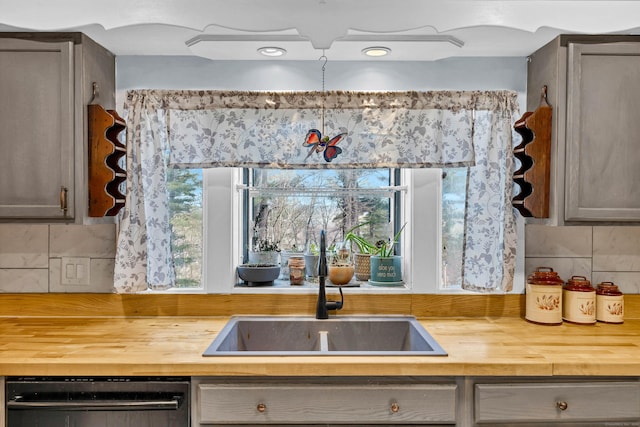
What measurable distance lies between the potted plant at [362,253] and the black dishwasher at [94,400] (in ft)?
3.61

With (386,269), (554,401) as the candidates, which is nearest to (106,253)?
(386,269)

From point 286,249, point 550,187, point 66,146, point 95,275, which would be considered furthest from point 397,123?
point 95,275

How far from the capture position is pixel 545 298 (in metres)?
2.06

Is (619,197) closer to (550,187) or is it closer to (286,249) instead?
(550,187)

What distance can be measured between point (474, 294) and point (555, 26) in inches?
46.4

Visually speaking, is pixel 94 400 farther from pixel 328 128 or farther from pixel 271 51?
pixel 271 51

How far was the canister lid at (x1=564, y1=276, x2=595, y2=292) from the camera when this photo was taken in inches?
81.5

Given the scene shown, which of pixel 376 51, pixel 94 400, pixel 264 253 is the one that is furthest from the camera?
pixel 264 253

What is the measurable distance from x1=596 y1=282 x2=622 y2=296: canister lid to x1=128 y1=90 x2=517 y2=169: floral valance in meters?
0.82

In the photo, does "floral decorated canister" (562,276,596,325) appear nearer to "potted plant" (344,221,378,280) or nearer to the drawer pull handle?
"potted plant" (344,221,378,280)

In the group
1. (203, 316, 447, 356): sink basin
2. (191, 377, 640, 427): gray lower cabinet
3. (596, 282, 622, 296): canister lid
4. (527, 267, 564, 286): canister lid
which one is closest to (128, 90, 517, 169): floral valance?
(527, 267, 564, 286): canister lid

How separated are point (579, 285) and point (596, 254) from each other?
0.24 meters

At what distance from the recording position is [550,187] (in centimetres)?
195

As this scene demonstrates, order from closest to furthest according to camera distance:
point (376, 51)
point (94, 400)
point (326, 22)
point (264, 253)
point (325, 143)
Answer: point (94, 400)
point (326, 22)
point (376, 51)
point (325, 143)
point (264, 253)
